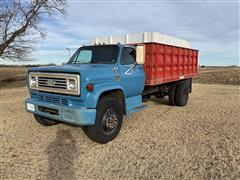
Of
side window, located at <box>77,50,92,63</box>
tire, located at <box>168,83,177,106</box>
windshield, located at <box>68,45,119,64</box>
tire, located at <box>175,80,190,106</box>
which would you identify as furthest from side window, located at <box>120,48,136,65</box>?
tire, located at <box>175,80,190,106</box>

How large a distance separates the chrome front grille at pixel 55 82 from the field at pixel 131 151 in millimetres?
1192

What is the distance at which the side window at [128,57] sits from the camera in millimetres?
5355

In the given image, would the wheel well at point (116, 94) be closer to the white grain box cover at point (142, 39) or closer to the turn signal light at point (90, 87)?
the turn signal light at point (90, 87)

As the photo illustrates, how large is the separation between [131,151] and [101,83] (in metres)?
1.49

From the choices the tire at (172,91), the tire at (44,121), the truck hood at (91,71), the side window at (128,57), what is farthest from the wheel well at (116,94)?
the tire at (172,91)

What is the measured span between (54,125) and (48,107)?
5.27 feet

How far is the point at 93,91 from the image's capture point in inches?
164

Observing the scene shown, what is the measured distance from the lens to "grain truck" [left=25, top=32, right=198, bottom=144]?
4.12 m

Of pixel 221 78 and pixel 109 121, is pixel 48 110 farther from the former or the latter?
pixel 221 78

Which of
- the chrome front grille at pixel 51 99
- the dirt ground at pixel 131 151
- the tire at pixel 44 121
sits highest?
the chrome front grille at pixel 51 99

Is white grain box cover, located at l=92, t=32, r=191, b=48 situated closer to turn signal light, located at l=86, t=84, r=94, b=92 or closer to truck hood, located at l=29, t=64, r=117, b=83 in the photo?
truck hood, located at l=29, t=64, r=117, b=83

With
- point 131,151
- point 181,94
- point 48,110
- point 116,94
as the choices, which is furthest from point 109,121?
point 181,94

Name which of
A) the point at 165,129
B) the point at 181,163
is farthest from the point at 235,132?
the point at 181,163

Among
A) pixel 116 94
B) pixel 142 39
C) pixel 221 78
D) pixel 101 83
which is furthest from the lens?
pixel 221 78
